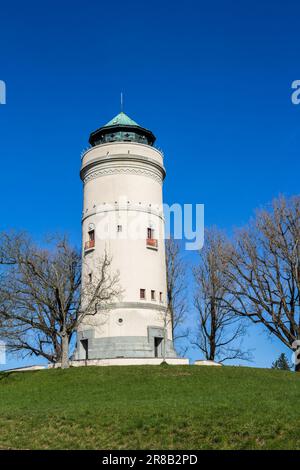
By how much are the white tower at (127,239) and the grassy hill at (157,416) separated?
10645mm

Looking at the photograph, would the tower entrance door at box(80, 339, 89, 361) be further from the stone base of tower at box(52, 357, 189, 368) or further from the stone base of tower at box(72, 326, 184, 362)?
the stone base of tower at box(52, 357, 189, 368)

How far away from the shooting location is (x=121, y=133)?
1561 inches

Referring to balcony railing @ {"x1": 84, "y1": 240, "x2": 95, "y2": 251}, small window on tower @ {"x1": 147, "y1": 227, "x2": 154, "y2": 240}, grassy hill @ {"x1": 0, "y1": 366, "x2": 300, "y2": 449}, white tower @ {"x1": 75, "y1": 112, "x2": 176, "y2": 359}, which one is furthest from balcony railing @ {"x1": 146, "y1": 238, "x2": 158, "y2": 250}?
grassy hill @ {"x1": 0, "y1": 366, "x2": 300, "y2": 449}

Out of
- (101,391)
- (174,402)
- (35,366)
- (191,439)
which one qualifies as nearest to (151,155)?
(35,366)

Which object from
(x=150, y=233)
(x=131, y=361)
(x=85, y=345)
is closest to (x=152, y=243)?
A: (x=150, y=233)

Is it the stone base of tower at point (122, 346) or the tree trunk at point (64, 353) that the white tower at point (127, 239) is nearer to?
the stone base of tower at point (122, 346)

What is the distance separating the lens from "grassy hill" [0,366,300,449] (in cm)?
1275

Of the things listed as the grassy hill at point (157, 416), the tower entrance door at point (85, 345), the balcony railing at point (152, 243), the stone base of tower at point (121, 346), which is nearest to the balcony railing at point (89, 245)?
the balcony railing at point (152, 243)

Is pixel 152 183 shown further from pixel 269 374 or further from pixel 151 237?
pixel 269 374

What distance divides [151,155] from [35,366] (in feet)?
55.5

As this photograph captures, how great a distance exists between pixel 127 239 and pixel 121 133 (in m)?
8.44

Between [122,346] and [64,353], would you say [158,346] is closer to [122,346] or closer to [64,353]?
[122,346]

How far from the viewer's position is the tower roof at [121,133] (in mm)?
39500

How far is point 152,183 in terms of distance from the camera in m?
38.7
